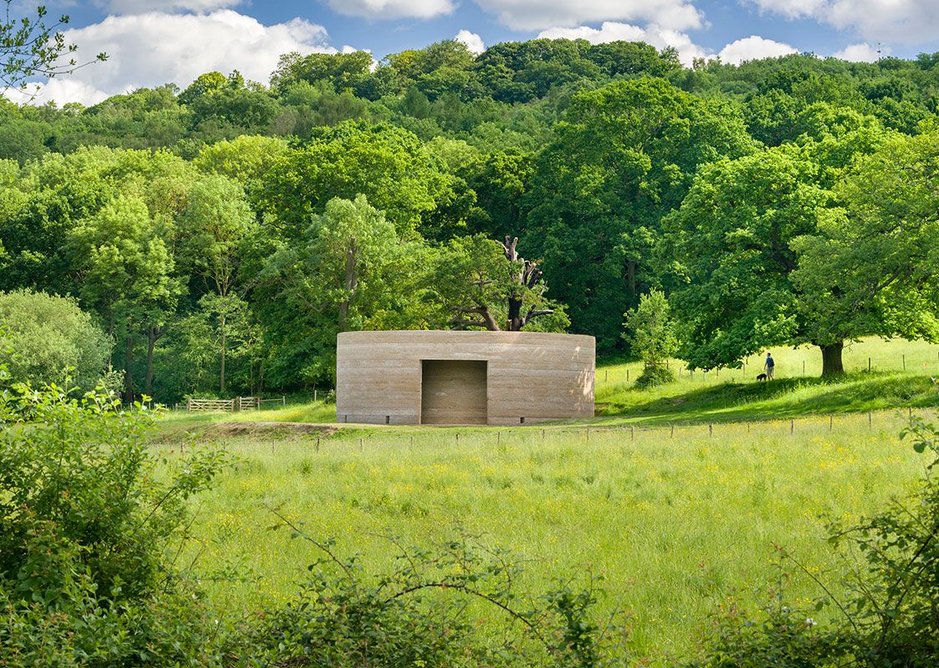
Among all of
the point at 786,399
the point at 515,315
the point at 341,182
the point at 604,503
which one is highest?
the point at 341,182

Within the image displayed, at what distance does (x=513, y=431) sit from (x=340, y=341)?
32.9ft

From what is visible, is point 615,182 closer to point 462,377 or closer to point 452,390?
point 462,377

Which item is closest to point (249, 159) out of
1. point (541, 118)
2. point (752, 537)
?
point (541, 118)

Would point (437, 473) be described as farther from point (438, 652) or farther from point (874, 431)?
point (438, 652)

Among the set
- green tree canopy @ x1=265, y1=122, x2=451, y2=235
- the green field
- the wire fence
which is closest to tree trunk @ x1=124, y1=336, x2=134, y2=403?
green tree canopy @ x1=265, y1=122, x2=451, y2=235

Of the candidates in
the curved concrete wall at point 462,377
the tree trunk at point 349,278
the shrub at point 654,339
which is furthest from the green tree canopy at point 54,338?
the shrub at point 654,339

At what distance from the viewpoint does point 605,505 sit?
19469mm

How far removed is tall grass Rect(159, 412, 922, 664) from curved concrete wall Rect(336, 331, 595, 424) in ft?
40.8

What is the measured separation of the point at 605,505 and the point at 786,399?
20952 millimetres

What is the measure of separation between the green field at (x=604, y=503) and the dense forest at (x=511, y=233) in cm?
796

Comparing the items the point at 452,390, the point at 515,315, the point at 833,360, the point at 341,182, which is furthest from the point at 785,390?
the point at 341,182

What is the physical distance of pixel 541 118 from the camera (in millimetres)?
98125

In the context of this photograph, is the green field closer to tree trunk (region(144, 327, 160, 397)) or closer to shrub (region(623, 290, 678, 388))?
shrub (region(623, 290, 678, 388))

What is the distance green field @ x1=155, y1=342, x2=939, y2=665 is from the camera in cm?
1409
